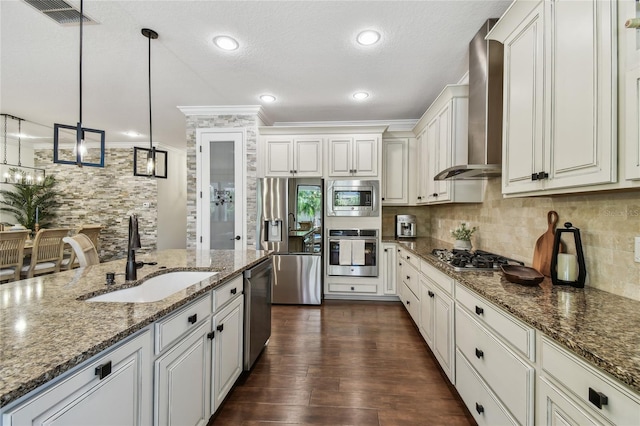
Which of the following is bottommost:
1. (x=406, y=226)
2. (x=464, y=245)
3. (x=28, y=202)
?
(x=464, y=245)

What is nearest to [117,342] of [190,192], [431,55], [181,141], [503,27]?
[503,27]

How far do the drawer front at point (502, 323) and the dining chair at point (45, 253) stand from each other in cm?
526

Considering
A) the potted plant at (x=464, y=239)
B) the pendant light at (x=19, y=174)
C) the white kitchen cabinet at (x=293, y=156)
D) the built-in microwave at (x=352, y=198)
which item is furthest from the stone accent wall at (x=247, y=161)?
the pendant light at (x=19, y=174)

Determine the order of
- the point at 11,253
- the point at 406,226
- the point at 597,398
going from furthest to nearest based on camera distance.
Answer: the point at 406,226, the point at 11,253, the point at 597,398

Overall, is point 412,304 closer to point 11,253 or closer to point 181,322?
point 181,322

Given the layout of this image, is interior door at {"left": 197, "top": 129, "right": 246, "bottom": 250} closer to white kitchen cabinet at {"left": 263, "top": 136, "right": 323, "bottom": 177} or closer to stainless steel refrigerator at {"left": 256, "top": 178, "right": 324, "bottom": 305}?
stainless steel refrigerator at {"left": 256, "top": 178, "right": 324, "bottom": 305}

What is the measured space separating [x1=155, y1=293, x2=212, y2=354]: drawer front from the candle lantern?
194 cm

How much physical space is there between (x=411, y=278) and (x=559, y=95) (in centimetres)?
226

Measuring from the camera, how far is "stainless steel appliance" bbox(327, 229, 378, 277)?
→ 402 cm

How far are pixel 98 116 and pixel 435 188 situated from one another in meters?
5.11

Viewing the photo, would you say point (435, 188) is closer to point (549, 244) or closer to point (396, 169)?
point (396, 169)

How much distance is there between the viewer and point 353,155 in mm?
4082

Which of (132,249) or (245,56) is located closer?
(132,249)

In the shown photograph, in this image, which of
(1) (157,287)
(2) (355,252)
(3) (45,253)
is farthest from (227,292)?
(3) (45,253)
